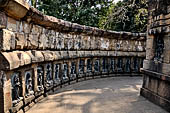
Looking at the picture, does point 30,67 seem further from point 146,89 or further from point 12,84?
point 146,89

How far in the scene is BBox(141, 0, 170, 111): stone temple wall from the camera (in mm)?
3484

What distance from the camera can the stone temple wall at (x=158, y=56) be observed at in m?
3.48

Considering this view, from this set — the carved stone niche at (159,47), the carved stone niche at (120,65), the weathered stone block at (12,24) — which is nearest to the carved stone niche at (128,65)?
the carved stone niche at (120,65)

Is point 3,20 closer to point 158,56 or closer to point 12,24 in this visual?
point 12,24

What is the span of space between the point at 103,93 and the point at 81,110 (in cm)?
156

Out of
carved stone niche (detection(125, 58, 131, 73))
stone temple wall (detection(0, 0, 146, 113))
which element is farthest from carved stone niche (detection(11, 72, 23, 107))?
carved stone niche (detection(125, 58, 131, 73))

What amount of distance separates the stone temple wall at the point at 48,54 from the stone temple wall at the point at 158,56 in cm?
262

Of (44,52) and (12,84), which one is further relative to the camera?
(44,52)

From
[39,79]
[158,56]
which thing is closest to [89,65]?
[39,79]

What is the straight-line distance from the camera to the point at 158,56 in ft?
12.9

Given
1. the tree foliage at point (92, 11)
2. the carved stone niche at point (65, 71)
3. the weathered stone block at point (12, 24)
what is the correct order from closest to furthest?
the weathered stone block at point (12, 24), the carved stone niche at point (65, 71), the tree foliage at point (92, 11)

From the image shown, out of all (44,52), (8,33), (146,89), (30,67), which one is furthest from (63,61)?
(146,89)

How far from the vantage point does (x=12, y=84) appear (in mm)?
2674

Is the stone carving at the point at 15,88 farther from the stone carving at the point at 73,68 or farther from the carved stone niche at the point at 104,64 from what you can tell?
the carved stone niche at the point at 104,64
